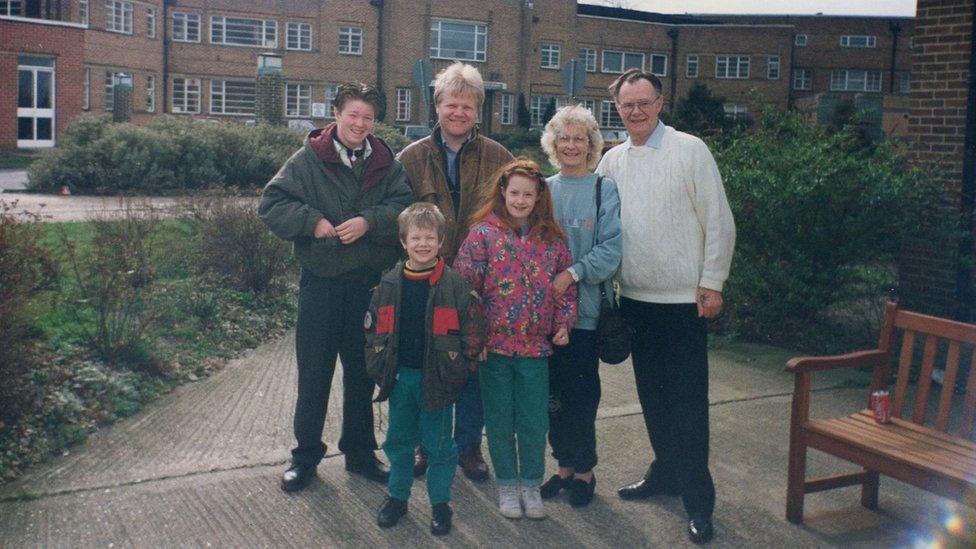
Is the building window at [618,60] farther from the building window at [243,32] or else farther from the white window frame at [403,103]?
the building window at [243,32]

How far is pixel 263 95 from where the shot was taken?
1021 inches

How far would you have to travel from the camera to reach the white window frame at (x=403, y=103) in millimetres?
51250

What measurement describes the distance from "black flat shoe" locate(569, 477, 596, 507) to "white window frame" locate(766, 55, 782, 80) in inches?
2423

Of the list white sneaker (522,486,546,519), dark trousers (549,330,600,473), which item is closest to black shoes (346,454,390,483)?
white sneaker (522,486,546,519)

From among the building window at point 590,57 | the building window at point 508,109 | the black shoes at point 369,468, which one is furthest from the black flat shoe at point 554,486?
the building window at point 590,57

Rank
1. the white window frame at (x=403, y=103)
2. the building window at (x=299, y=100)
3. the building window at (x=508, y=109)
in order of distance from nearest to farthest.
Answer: the building window at (x=299, y=100)
the white window frame at (x=403, y=103)
the building window at (x=508, y=109)

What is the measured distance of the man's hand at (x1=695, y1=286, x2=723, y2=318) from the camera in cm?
446

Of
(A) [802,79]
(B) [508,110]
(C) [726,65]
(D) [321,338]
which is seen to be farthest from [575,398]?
(A) [802,79]

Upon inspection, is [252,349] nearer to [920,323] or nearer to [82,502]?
[82,502]

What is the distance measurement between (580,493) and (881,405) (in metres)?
1.49

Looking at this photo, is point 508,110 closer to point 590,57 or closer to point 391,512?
point 590,57

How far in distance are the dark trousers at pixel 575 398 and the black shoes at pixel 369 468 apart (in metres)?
0.91

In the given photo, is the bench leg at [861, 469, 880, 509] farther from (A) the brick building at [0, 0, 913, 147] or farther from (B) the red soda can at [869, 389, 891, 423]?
(A) the brick building at [0, 0, 913, 147]

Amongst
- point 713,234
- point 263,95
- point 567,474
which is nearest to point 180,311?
point 567,474
